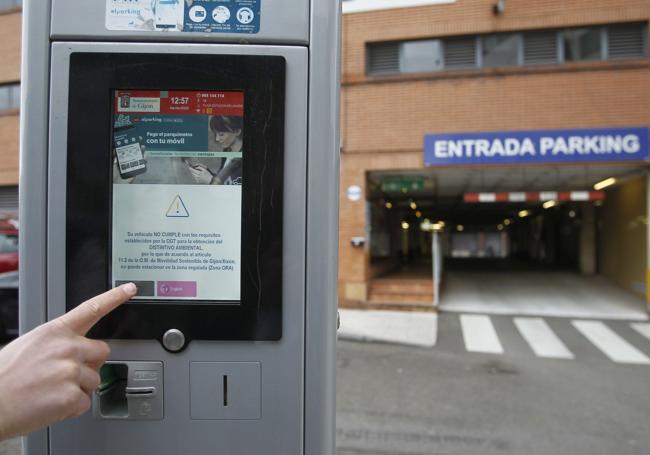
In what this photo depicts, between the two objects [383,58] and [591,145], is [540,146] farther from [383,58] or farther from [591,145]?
[383,58]

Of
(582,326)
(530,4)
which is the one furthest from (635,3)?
(582,326)

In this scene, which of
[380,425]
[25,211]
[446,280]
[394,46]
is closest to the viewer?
[25,211]

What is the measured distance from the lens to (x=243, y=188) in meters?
1.40

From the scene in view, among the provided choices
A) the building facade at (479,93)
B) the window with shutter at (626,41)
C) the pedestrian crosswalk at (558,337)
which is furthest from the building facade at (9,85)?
the window with shutter at (626,41)

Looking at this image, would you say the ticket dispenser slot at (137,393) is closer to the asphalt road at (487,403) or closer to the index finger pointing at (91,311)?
the index finger pointing at (91,311)

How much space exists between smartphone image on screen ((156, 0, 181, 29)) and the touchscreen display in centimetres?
22

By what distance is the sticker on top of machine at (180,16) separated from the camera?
1404 millimetres

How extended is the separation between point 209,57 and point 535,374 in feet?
20.4

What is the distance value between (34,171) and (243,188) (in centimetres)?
67

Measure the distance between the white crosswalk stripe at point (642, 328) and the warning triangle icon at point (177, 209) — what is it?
31.6 feet

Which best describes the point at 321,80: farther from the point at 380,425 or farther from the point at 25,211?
the point at 380,425

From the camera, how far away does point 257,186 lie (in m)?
1.40

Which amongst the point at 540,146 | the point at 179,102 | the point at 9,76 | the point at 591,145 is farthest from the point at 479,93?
the point at 9,76

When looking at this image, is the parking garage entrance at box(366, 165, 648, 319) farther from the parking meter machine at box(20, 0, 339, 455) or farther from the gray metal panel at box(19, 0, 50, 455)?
the gray metal panel at box(19, 0, 50, 455)
